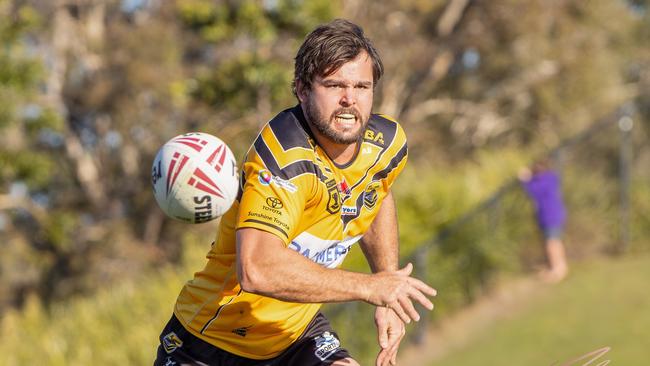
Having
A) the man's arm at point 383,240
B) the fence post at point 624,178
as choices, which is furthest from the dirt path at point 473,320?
the man's arm at point 383,240

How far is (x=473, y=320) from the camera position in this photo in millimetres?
11430

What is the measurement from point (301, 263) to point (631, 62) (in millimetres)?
40169

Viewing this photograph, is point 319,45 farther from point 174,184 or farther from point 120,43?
point 120,43

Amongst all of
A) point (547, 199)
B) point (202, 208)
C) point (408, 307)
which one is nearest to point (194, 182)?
point (202, 208)

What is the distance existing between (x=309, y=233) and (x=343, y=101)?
23.4 inches

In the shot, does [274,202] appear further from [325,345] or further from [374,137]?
[325,345]

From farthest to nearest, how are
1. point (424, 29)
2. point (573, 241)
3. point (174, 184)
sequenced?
1. point (424, 29)
2. point (573, 241)
3. point (174, 184)

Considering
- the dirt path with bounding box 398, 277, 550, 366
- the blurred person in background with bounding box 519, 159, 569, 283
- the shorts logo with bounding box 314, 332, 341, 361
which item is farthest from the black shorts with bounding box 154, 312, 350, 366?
the blurred person in background with bounding box 519, 159, 569, 283

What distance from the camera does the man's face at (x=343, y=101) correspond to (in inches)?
139

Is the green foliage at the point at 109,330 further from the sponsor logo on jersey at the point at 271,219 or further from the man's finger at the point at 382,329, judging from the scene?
the sponsor logo on jersey at the point at 271,219

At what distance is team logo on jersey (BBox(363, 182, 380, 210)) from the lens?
400cm

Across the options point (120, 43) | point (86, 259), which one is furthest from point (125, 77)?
point (86, 259)

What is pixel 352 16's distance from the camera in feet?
82.5

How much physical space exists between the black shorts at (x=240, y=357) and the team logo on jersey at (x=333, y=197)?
75 centimetres
